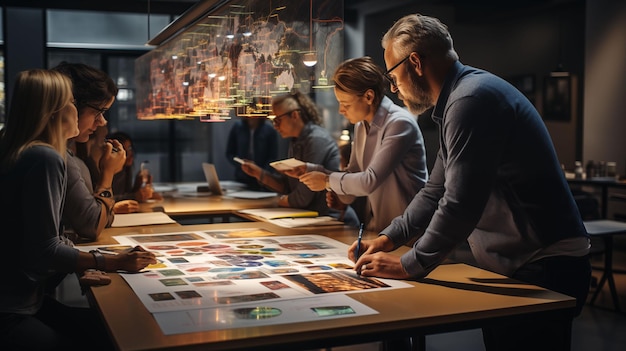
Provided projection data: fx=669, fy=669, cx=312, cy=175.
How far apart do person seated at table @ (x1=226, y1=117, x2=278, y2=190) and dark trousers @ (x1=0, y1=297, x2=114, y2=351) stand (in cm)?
410

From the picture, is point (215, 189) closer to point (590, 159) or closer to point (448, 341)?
point (448, 341)

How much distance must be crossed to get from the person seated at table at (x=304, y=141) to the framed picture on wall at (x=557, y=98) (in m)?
5.09

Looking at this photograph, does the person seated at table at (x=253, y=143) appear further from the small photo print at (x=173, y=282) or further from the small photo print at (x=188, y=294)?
the small photo print at (x=188, y=294)

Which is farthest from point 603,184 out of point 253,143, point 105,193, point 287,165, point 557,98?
point 105,193

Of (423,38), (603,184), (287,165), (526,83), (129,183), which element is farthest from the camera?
(526,83)

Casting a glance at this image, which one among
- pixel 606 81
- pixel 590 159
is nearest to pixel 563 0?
pixel 606 81

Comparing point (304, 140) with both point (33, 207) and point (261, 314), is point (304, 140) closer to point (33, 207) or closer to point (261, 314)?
point (33, 207)

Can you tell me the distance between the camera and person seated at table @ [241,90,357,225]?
4.18 metres

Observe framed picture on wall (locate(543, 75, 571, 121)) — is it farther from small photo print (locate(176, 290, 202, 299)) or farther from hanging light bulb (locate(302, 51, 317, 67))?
small photo print (locate(176, 290, 202, 299))

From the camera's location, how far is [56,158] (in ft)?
6.81

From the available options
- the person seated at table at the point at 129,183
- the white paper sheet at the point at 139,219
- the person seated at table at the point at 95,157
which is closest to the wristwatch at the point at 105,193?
the white paper sheet at the point at 139,219

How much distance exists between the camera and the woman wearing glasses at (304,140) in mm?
4184

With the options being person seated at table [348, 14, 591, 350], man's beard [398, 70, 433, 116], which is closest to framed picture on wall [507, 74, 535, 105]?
man's beard [398, 70, 433, 116]

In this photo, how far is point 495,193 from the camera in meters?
2.03
